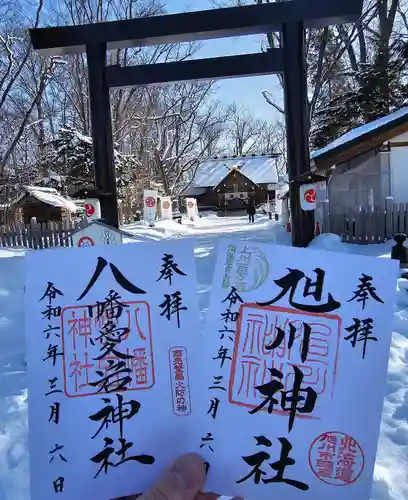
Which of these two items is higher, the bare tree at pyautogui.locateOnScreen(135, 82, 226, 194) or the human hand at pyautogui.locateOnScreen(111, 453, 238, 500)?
the bare tree at pyautogui.locateOnScreen(135, 82, 226, 194)

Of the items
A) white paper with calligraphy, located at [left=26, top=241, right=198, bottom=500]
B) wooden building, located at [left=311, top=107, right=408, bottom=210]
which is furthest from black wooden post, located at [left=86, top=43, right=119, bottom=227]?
white paper with calligraphy, located at [left=26, top=241, right=198, bottom=500]

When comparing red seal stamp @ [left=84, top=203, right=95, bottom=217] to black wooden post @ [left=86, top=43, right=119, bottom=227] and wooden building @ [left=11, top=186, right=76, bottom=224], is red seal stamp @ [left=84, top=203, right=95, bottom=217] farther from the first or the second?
wooden building @ [left=11, top=186, right=76, bottom=224]

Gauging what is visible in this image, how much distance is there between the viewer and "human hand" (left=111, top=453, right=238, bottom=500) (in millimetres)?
1400

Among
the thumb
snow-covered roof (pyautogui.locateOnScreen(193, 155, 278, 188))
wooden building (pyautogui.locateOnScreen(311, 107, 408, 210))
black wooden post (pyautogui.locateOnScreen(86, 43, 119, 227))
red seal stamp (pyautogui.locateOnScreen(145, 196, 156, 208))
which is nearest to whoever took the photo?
the thumb

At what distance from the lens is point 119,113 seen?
28.1m

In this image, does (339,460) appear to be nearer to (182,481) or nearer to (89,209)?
(182,481)

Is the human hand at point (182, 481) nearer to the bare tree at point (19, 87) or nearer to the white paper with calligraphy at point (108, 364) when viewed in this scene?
the white paper with calligraphy at point (108, 364)

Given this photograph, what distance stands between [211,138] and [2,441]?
4122 centimetres

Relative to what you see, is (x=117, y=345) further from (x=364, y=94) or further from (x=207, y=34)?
(x=364, y=94)

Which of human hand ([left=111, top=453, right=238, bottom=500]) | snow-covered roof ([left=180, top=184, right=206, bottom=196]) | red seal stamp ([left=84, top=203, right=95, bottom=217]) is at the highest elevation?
snow-covered roof ([left=180, top=184, right=206, bottom=196])

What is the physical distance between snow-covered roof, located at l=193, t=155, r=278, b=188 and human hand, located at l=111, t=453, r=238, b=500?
42279 mm

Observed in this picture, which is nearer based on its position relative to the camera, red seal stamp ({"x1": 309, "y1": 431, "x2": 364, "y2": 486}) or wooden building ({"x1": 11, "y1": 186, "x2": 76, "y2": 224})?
red seal stamp ({"x1": 309, "y1": 431, "x2": 364, "y2": 486})

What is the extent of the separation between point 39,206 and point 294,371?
65.0 feet

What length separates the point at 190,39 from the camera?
9617mm
